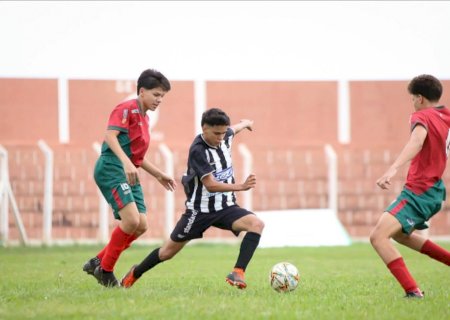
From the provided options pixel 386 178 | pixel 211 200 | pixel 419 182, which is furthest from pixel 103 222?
pixel 386 178

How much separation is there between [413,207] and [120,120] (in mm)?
2699

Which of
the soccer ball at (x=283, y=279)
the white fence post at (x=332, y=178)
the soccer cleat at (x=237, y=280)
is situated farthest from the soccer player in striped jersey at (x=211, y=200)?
the white fence post at (x=332, y=178)

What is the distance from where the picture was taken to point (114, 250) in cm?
898

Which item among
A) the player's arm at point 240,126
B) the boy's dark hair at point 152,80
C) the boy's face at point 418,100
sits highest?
the boy's dark hair at point 152,80

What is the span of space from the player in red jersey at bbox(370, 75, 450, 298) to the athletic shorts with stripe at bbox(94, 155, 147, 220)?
91.1 inches

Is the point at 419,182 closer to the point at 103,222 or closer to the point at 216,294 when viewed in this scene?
the point at 216,294

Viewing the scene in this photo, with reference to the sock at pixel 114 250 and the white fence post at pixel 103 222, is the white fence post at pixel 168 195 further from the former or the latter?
the sock at pixel 114 250

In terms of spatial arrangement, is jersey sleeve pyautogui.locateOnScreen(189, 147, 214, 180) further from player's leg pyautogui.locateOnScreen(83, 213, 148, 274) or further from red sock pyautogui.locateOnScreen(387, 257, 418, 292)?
red sock pyautogui.locateOnScreen(387, 257, 418, 292)

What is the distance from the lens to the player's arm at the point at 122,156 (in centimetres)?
846

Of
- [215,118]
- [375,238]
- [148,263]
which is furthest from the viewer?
[148,263]

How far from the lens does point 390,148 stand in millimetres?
23203

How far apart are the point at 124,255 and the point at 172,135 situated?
8093mm

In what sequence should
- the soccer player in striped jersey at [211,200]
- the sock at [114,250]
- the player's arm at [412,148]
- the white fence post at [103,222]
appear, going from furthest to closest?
the white fence post at [103,222] < the sock at [114,250] < the soccer player in striped jersey at [211,200] < the player's arm at [412,148]

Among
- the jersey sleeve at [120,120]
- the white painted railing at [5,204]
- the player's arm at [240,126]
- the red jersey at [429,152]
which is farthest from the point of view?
the white painted railing at [5,204]
